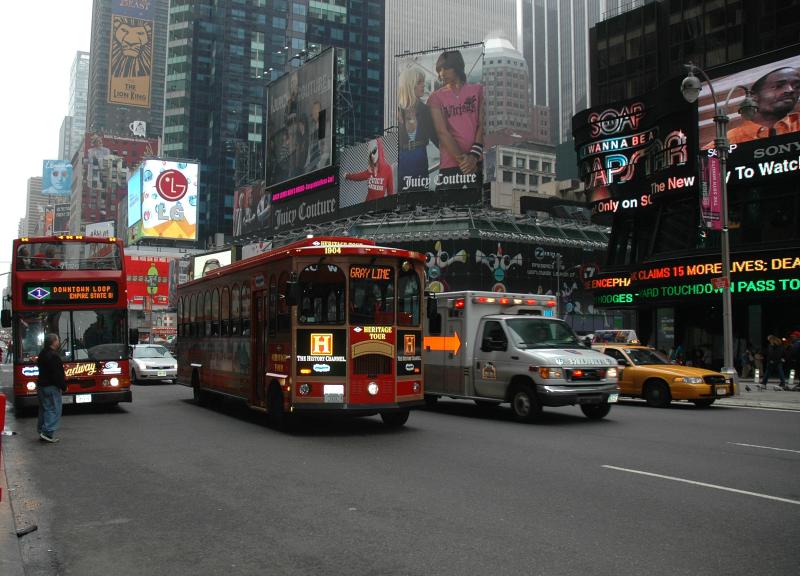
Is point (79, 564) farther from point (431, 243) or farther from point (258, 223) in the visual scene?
point (258, 223)

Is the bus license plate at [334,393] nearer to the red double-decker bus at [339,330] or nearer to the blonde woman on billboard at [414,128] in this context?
the red double-decker bus at [339,330]

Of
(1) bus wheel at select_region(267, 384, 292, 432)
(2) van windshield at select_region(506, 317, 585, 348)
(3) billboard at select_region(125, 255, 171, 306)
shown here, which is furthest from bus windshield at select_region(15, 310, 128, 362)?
(3) billboard at select_region(125, 255, 171, 306)

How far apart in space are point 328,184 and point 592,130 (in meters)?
43.5

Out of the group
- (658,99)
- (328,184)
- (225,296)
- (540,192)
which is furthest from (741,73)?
(540,192)

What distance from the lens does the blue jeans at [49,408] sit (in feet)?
38.9

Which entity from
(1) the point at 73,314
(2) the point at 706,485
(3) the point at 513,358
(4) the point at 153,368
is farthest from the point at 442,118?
(2) the point at 706,485

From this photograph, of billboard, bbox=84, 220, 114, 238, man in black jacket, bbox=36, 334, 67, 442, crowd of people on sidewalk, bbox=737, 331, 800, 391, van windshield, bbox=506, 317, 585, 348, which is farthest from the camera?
billboard, bbox=84, 220, 114, 238

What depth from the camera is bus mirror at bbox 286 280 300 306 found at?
1192cm

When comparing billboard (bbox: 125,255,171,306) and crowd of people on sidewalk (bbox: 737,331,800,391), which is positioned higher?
billboard (bbox: 125,255,171,306)

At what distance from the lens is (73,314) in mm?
16266

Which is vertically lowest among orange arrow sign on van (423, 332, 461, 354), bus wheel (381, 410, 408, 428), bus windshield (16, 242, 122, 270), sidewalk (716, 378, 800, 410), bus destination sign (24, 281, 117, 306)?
sidewalk (716, 378, 800, 410)

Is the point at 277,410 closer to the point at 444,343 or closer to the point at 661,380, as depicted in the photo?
the point at 444,343

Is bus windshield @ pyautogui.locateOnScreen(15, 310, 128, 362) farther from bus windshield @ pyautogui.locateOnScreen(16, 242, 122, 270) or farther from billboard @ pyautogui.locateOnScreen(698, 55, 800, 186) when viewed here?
billboard @ pyautogui.locateOnScreen(698, 55, 800, 186)

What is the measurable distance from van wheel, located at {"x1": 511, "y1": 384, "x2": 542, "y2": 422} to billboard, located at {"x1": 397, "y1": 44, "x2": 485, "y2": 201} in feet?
179
